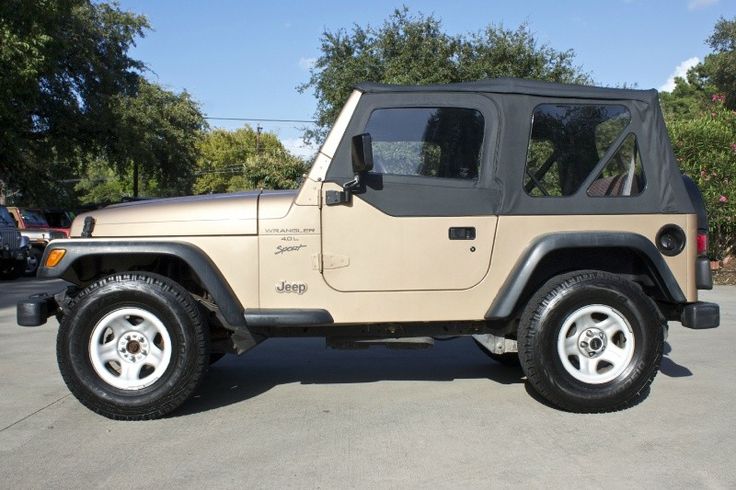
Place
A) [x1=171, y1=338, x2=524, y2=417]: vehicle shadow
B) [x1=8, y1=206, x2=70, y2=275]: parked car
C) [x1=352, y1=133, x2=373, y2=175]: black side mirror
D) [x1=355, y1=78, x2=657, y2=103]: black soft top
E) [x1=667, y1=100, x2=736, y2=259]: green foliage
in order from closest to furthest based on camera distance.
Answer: [x1=352, y1=133, x2=373, y2=175]: black side mirror < [x1=355, y1=78, x2=657, y2=103]: black soft top < [x1=171, y1=338, x2=524, y2=417]: vehicle shadow < [x1=667, y1=100, x2=736, y2=259]: green foliage < [x1=8, y1=206, x2=70, y2=275]: parked car

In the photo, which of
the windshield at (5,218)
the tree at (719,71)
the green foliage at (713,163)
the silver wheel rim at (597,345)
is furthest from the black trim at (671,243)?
the tree at (719,71)

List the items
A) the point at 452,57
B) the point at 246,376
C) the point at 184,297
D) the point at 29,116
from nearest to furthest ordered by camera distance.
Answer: the point at 184,297
the point at 246,376
the point at 452,57
the point at 29,116

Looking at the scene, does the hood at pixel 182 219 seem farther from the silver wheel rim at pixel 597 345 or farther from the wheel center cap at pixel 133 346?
the silver wheel rim at pixel 597 345

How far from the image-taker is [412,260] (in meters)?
4.58

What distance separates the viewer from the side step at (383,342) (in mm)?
4777

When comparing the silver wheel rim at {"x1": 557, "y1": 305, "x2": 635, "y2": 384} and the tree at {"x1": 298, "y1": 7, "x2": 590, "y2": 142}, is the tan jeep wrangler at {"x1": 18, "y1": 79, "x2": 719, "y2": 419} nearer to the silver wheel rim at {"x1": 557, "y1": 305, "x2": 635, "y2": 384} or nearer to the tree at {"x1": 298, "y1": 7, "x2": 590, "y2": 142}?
the silver wheel rim at {"x1": 557, "y1": 305, "x2": 635, "y2": 384}

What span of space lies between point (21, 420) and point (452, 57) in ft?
54.8

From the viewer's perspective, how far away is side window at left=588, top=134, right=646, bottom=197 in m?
4.81

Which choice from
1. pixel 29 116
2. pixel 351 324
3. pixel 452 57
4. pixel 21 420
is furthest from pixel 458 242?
pixel 29 116

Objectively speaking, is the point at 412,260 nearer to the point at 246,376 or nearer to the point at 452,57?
the point at 246,376

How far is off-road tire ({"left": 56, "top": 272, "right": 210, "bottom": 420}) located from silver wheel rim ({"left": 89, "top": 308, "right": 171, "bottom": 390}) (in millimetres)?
27

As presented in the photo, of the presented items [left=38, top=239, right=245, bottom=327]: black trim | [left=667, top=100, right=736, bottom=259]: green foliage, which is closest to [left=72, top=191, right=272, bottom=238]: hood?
[left=38, top=239, right=245, bottom=327]: black trim

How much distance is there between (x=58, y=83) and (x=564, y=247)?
22358mm

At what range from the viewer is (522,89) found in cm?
473
